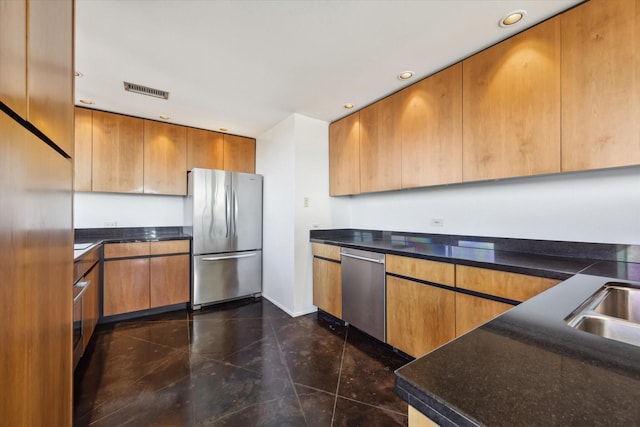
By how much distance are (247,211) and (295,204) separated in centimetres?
89

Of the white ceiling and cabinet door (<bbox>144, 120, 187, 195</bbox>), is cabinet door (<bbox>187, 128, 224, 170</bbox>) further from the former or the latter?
the white ceiling

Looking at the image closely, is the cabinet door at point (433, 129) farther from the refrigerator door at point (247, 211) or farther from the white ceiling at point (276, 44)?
the refrigerator door at point (247, 211)

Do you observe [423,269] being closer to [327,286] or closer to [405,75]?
[327,286]

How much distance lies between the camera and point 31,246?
712 mm

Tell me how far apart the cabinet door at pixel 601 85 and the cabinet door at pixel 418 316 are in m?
1.12

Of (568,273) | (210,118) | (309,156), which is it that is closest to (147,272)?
(210,118)

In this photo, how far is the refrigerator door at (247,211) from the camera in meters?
3.45

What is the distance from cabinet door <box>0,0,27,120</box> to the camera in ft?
1.84

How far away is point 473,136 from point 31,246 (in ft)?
7.77

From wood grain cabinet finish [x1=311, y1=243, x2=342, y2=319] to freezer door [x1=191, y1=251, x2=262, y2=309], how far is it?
99 cm

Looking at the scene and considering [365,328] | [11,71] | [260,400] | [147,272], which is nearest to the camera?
[11,71]

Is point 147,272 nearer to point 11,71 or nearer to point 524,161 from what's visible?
point 11,71

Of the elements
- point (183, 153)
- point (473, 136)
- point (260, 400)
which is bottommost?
point (260, 400)

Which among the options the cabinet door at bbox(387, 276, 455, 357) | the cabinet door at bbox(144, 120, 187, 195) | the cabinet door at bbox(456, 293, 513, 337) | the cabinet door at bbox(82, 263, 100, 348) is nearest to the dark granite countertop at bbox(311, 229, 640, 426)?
the cabinet door at bbox(456, 293, 513, 337)
